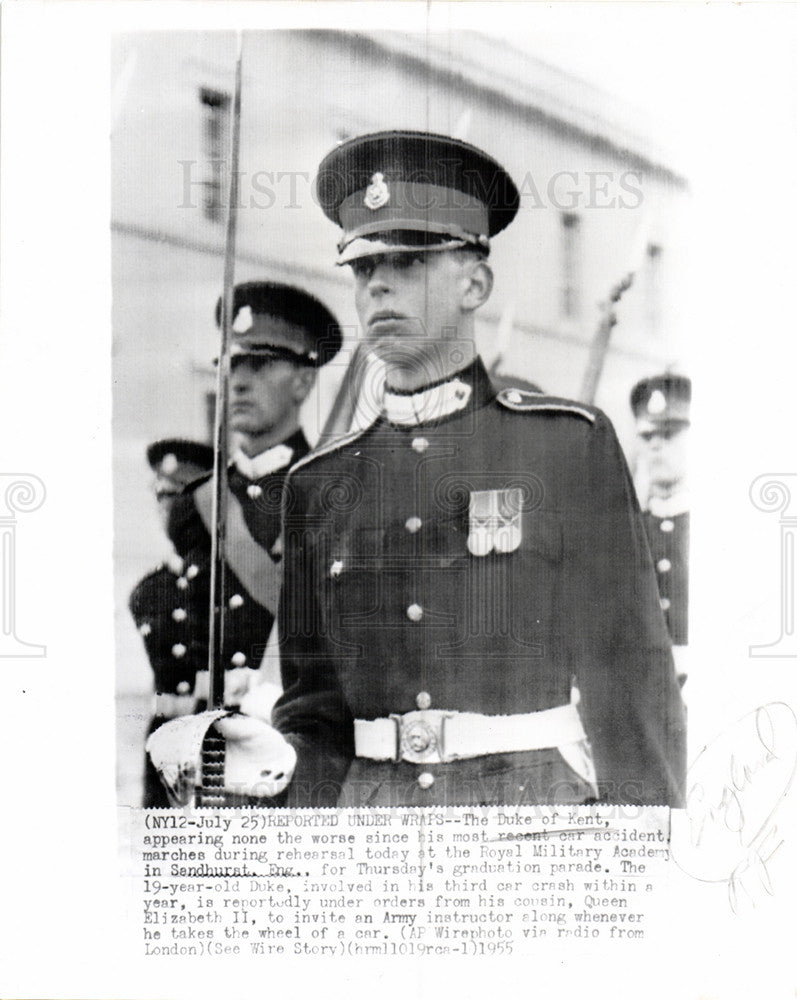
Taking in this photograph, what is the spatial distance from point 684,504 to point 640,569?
0.60 ft

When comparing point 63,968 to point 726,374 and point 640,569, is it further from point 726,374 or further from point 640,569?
point 726,374

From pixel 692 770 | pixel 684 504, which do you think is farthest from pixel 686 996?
pixel 684 504

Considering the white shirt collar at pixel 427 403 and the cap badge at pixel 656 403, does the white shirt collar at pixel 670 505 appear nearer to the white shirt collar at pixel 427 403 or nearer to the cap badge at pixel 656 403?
the cap badge at pixel 656 403

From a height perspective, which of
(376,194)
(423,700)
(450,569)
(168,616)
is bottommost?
(423,700)

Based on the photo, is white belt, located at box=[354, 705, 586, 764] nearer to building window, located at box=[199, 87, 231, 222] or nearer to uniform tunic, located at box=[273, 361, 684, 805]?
uniform tunic, located at box=[273, 361, 684, 805]

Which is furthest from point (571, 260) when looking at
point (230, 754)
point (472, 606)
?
point (230, 754)

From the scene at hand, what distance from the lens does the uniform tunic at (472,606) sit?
225 cm

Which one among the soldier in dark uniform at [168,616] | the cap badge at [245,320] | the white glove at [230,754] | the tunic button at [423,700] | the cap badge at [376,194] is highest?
the cap badge at [376,194]

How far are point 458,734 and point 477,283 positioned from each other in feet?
3.38

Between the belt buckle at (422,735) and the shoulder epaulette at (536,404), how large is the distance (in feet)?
2.35

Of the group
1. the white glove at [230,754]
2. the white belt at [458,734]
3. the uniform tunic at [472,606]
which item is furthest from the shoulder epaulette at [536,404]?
the white glove at [230,754]

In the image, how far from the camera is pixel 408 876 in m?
2.28

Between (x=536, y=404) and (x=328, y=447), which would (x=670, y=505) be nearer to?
(x=536, y=404)

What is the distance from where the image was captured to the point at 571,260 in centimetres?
228
